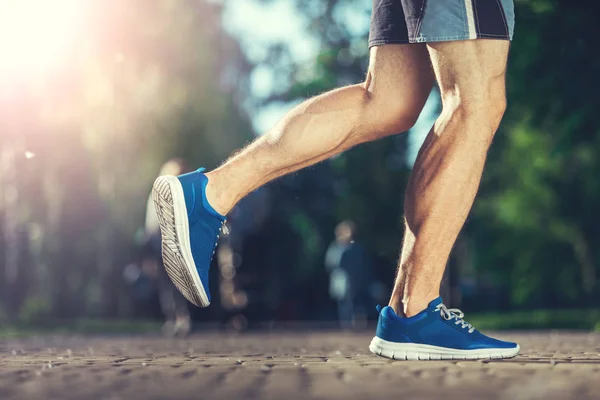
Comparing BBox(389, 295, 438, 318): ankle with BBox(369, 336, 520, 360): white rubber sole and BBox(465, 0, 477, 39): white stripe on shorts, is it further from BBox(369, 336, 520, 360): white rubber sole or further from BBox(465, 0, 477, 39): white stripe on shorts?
BBox(465, 0, 477, 39): white stripe on shorts

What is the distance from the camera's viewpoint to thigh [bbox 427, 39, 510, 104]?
373 centimetres

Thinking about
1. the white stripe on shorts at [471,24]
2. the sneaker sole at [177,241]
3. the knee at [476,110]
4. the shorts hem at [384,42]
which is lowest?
the sneaker sole at [177,241]

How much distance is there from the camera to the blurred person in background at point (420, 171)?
3.73 metres

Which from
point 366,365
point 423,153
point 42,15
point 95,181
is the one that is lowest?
point 366,365

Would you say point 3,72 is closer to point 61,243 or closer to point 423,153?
point 61,243

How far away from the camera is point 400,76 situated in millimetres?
3992

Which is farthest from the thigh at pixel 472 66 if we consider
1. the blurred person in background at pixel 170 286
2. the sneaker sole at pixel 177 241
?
the blurred person in background at pixel 170 286

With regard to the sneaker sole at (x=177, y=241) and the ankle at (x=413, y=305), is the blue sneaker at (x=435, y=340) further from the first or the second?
the sneaker sole at (x=177, y=241)

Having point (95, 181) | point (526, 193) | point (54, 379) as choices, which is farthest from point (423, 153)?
point (526, 193)

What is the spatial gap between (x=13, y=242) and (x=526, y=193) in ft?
71.7

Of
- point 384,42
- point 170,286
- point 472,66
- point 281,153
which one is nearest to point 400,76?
point 384,42

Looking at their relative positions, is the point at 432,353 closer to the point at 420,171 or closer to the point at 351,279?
A: the point at 420,171

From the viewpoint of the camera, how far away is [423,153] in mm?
3854

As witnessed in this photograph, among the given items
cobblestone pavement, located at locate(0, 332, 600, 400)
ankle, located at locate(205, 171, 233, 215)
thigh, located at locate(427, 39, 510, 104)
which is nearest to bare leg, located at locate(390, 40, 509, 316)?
thigh, located at locate(427, 39, 510, 104)
